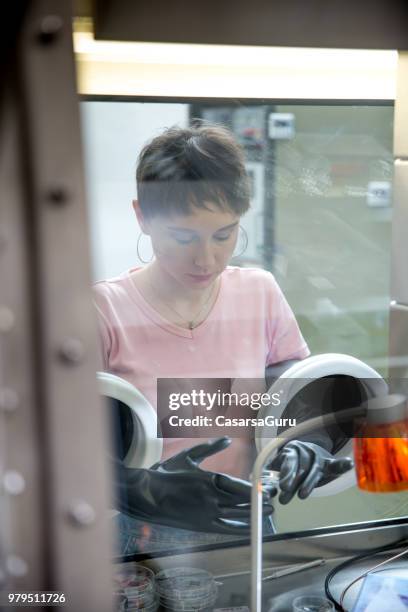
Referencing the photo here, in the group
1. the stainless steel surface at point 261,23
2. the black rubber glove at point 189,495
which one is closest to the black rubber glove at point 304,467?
the black rubber glove at point 189,495

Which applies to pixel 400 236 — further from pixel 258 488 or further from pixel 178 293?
pixel 258 488

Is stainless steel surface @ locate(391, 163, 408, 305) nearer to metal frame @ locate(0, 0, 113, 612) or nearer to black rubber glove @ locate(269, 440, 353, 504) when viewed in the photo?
black rubber glove @ locate(269, 440, 353, 504)

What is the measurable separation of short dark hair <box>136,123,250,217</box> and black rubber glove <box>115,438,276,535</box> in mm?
601

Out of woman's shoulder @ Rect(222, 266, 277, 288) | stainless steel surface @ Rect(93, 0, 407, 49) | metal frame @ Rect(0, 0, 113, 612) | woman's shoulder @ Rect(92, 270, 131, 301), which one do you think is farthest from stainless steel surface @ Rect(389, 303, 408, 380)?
metal frame @ Rect(0, 0, 113, 612)

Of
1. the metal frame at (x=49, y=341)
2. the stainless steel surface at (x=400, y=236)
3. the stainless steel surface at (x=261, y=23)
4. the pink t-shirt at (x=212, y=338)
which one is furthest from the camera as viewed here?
the stainless steel surface at (x=400, y=236)

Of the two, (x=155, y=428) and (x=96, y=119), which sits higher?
(x=96, y=119)

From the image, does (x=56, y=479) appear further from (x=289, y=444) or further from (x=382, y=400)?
(x=289, y=444)

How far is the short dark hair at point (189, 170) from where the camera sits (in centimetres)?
154

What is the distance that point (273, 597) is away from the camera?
1856mm

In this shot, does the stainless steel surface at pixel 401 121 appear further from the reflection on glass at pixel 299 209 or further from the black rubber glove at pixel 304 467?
the black rubber glove at pixel 304 467

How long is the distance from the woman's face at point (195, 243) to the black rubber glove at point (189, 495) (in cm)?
42

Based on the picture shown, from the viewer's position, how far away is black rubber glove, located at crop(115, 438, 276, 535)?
171cm

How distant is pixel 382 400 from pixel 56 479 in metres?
0.75

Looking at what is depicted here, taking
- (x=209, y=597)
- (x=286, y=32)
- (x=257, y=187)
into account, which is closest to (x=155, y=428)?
(x=209, y=597)
